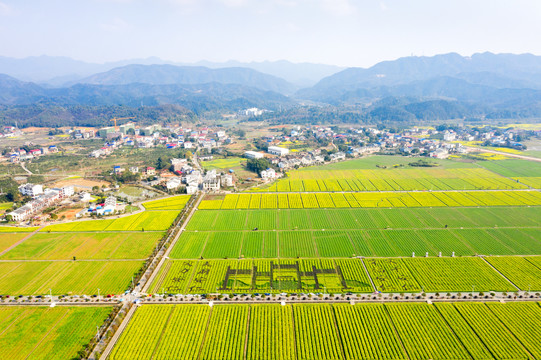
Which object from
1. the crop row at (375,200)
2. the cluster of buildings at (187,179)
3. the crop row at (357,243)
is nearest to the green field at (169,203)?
the crop row at (375,200)

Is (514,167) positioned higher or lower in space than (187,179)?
lower

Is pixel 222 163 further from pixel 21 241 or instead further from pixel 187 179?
pixel 21 241

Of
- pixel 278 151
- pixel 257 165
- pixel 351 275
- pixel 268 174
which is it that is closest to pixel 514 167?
pixel 278 151

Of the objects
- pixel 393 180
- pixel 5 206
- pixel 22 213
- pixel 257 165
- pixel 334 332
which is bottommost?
pixel 334 332

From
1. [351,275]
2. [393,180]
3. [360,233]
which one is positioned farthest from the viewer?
[393,180]

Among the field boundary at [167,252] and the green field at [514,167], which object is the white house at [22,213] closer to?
the field boundary at [167,252]

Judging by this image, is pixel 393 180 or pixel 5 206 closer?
pixel 5 206

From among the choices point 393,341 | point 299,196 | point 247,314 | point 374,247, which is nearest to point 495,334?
point 393,341
